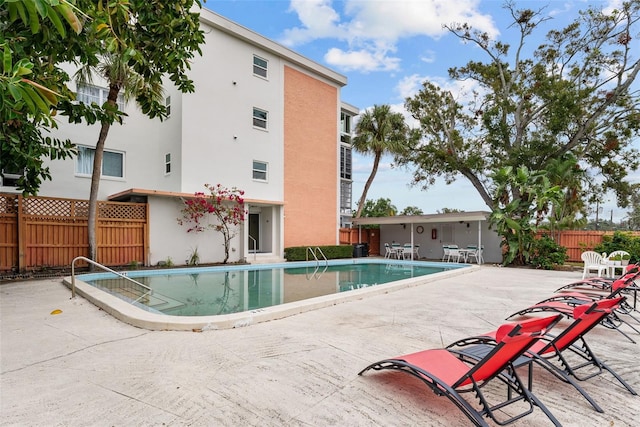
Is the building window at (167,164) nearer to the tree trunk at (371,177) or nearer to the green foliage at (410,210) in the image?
the tree trunk at (371,177)

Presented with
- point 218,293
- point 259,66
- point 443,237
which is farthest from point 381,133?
point 218,293

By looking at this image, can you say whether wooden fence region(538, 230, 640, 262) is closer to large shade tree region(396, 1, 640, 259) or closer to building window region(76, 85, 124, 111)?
large shade tree region(396, 1, 640, 259)

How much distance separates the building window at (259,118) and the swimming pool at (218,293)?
7.29 meters

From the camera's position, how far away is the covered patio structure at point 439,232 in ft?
60.3

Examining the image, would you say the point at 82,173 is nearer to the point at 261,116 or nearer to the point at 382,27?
the point at 261,116

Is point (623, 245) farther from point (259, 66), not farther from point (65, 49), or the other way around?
point (65, 49)

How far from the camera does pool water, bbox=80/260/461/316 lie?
7.21 metres

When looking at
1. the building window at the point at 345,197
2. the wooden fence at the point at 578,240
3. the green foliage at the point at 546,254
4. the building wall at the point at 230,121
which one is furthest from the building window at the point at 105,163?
the wooden fence at the point at 578,240

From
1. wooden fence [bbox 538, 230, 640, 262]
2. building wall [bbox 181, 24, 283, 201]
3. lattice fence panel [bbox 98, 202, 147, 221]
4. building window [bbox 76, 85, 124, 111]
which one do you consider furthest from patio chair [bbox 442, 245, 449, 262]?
building window [bbox 76, 85, 124, 111]

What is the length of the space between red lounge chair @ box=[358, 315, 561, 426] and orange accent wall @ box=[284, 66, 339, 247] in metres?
15.3

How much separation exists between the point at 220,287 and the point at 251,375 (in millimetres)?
6736

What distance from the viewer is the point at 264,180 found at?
17.3 m

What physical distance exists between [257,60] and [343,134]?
1007 centimetres

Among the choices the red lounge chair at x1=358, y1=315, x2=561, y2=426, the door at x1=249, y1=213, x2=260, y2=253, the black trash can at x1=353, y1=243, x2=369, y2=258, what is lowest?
the black trash can at x1=353, y1=243, x2=369, y2=258
